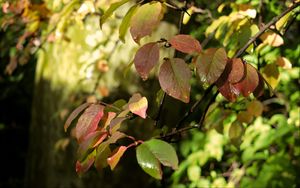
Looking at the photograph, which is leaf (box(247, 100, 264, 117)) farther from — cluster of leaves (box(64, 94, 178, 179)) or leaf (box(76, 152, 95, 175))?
leaf (box(76, 152, 95, 175))

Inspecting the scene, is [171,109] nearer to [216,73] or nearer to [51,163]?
[51,163]

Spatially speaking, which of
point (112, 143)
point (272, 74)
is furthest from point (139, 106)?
point (272, 74)

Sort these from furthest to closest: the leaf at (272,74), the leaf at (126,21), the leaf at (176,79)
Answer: the leaf at (272,74) < the leaf at (126,21) < the leaf at (176,79)

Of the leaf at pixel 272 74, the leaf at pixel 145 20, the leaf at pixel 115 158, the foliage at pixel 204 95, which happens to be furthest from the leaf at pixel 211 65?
the leaf at pixel 272 74

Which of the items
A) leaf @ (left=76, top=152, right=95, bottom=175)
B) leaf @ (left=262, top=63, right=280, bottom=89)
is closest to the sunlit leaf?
leaf @ (left=262, top=63, right=280, bottom=89)

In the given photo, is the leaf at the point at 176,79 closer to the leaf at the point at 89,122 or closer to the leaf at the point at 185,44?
the leaf at the point at 185,44

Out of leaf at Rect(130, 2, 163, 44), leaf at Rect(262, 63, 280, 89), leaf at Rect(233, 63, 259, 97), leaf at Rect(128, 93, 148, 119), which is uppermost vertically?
leaf at Rect(130, 2, 163, 44)

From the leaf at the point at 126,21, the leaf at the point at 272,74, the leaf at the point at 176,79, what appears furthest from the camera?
the leaf at the point at 272,74

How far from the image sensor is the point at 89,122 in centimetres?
110

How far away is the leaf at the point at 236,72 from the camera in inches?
38.6

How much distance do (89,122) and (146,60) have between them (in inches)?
8.8

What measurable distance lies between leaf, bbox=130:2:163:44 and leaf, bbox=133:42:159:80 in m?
0.03

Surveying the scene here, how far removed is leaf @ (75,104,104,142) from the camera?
1091mm

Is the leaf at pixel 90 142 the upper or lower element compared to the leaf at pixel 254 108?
upper
